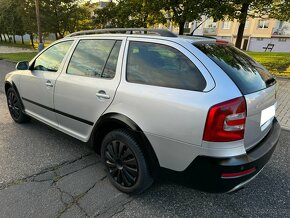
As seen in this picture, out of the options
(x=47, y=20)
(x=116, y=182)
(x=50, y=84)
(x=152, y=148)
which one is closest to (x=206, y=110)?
(x=152, y=148)

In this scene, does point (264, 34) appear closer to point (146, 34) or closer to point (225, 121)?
point (146, 34)

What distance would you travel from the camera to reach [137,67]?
2.50m

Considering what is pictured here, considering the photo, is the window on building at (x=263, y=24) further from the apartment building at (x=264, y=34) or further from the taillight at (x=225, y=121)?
the taillight at (x=225, y=121)

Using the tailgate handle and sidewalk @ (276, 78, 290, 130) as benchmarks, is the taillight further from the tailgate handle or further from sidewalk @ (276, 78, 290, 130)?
sidewalk @ (276, 78, 290, 130)

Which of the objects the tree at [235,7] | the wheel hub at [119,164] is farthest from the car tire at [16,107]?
the tree at [235,7]

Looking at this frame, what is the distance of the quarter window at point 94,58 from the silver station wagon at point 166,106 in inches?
0.5

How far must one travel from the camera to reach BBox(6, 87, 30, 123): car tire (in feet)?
14.0

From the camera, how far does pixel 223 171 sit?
1.99 meters

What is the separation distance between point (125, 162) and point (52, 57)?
6.47 feet

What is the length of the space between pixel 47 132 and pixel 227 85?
321 centimetres

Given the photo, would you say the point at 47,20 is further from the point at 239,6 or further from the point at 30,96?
the point at 30,96

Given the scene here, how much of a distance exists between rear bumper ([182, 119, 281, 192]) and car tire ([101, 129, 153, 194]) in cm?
47

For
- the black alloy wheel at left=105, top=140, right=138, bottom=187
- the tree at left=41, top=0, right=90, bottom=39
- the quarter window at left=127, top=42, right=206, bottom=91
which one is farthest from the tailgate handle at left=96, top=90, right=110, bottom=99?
the tree at left=41, top=0, right=90, bottom=39

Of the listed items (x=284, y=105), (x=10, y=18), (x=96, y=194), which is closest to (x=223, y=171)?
(x=96, y=194)
